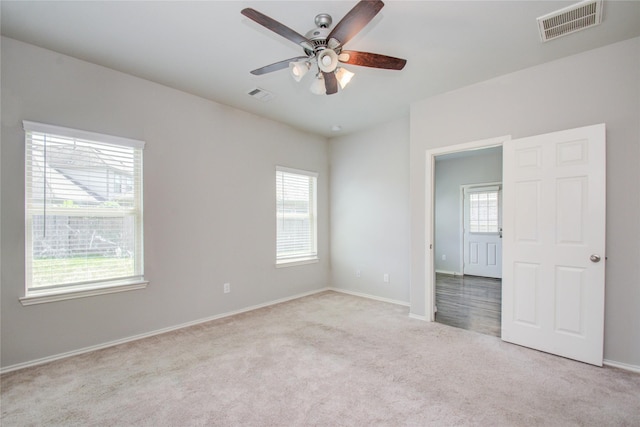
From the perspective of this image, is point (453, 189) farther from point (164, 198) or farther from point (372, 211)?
point (164, 198)

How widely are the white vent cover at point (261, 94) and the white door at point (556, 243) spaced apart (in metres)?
2.73

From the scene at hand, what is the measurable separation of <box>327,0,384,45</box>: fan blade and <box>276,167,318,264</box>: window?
9.30 ft

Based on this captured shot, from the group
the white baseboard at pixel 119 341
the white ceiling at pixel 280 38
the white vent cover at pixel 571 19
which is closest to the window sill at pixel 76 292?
the white baseboard at pixel 119 341

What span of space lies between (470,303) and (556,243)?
2027 mm

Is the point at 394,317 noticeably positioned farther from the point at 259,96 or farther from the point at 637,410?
the point at 259,96

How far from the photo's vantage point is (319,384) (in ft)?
7.41

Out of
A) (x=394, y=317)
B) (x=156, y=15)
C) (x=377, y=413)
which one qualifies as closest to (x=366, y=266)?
(x=394, y=317)

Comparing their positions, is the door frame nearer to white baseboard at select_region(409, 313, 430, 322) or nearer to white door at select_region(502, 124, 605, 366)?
white baseboard at select_region(409, 313, 430, 322)

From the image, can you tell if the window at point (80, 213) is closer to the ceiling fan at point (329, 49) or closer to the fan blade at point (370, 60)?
the ceiling fan at point (329, 49)

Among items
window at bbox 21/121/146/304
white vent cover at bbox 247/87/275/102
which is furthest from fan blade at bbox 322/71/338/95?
window at bbox 21/121/146/304

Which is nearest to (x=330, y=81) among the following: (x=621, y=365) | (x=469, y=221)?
(x=621, y=365)

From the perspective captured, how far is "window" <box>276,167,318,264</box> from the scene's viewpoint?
4.69 metres

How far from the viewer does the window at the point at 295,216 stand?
185 inches

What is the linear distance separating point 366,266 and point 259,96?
304 centimetres
